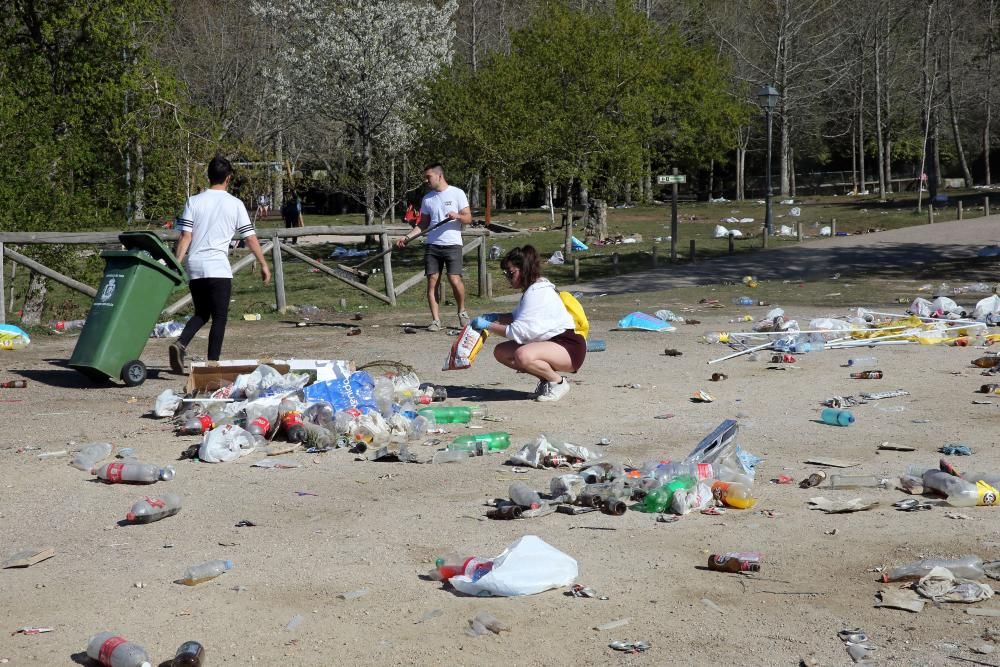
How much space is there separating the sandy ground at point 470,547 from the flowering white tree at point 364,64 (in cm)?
2701

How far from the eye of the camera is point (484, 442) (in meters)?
6.70

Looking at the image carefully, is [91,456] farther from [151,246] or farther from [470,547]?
[151,246]

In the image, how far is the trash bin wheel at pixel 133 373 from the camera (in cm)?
891

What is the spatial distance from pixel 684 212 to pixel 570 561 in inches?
1564

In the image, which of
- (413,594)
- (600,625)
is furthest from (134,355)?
(600,625)

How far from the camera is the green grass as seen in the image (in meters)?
16.3

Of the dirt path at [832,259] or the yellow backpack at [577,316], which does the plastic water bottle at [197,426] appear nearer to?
the yellow backpack at [577,316]

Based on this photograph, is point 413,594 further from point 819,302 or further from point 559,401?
point 819,302

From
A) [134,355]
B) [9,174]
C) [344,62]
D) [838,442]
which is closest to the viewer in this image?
[838,442]

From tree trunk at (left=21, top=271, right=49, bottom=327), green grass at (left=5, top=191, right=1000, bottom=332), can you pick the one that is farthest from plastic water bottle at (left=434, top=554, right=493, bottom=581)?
tree trunk at (left=21, top=271, right=49, bottom=327)

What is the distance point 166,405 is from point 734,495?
163 inches

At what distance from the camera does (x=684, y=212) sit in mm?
43156

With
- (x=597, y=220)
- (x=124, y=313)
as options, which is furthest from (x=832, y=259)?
(x=124, y=313)

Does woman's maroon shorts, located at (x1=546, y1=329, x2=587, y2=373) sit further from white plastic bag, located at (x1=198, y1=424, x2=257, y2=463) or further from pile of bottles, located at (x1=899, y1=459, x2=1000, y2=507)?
pile of bottles, located at (x1=899, y1=459, x2=1000, y2=507)
